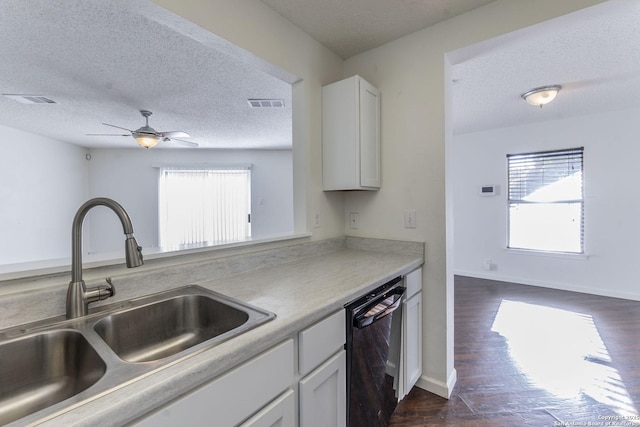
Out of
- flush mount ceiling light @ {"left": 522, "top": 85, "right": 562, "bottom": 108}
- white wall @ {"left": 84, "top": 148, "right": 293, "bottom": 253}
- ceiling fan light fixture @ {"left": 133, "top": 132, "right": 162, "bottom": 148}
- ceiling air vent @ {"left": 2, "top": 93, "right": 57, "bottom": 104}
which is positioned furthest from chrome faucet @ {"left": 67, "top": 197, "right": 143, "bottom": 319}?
white wall @ {"left": 84, "top": 148, "right": 293, "bottom": 253}

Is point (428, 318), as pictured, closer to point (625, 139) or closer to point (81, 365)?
point (81, 365)

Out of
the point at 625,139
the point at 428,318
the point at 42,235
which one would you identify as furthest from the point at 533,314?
the point at 42,235

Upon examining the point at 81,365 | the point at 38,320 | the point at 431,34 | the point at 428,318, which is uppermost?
the point at 431,34

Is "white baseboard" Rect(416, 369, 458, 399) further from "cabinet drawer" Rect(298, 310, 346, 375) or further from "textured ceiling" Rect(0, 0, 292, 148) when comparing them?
"textured ceiling" Rect(0, 0, 292, 148)

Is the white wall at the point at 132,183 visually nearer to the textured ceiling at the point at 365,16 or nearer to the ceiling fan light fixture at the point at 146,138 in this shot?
the ceiling fan light fixture at the point at 146,138

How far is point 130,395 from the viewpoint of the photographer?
557 millimetres

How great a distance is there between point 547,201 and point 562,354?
2649mm

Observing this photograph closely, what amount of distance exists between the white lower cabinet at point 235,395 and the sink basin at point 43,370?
0.26m

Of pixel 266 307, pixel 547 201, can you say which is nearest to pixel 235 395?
pixel 266 307

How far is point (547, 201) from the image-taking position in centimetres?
409

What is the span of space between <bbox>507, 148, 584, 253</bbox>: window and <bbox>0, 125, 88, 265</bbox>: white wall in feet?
24.1

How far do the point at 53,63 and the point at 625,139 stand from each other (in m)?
6.16

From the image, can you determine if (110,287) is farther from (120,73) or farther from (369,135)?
(120,73)

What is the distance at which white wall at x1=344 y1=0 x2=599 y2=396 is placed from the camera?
5.80 ft
